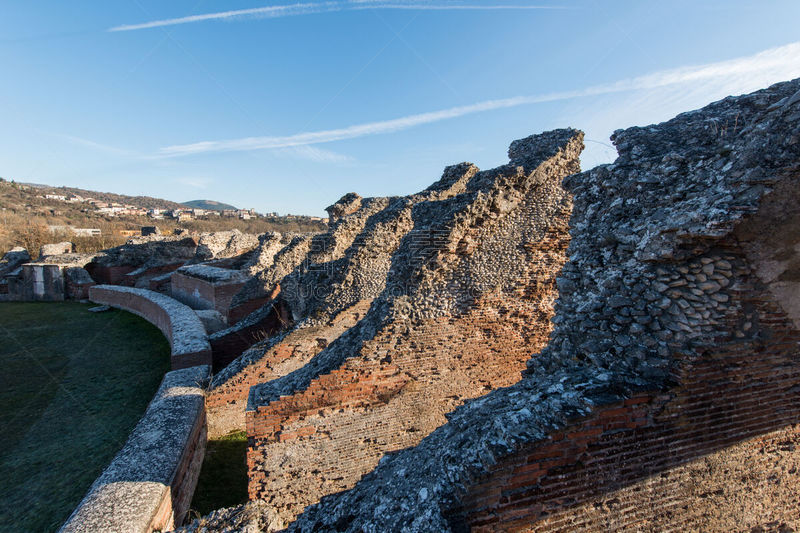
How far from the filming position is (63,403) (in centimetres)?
734

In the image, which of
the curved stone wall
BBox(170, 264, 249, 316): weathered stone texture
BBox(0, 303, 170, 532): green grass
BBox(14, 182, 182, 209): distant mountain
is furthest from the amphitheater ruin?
BBox(14, 182, 182, 209): distant mountain

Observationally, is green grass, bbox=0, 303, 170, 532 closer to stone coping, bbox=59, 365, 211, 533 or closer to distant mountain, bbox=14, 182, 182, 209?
Answer: stone coping, bbox=59, 365, 211, 533

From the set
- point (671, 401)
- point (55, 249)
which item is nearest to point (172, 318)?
point (671, 401)

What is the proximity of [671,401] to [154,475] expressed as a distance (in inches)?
197

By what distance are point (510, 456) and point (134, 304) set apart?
Result: 54.9 feet

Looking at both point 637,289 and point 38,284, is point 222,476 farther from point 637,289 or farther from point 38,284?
point 38,284

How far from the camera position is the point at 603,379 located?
2512 millimetres

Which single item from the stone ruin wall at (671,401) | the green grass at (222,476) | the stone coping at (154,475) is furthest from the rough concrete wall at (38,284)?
the stone ruin wall at (671,401)

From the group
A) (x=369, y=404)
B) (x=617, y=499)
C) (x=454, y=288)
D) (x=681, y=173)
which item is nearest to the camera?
(x=617, y=499)

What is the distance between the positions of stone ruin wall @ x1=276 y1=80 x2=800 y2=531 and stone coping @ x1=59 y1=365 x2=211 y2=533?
2.04 metres

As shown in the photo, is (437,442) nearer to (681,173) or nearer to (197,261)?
(681,173)

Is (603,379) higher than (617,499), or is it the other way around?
(603,379)

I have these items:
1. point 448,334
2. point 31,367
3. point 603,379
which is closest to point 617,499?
point 603,379

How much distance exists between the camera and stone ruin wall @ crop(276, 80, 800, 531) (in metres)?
2.28
